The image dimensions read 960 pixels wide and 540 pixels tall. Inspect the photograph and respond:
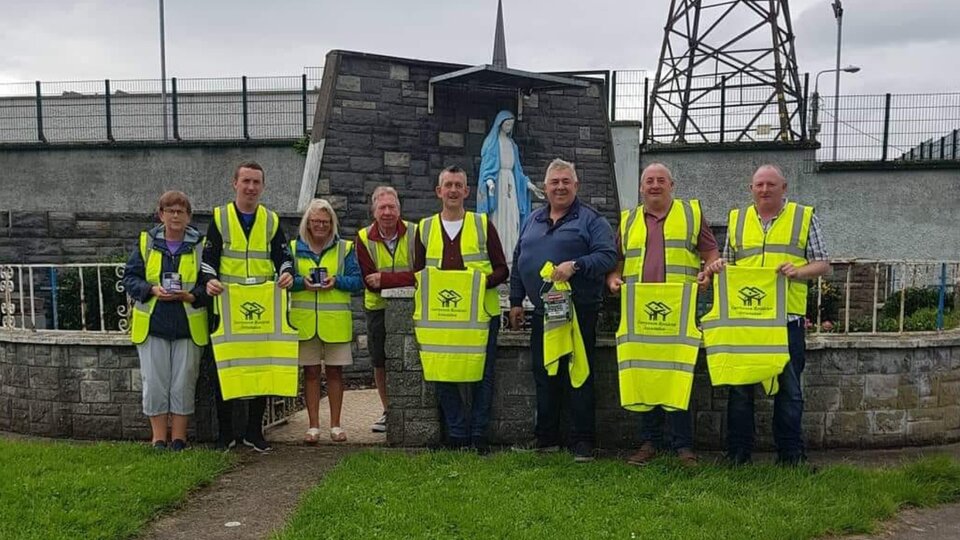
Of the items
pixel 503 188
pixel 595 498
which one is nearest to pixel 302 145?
pixel 503 188

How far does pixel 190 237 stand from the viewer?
5062 mm

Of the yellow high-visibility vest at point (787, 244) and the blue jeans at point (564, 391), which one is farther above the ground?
the yellow high-visibility vest at point (787, 244)

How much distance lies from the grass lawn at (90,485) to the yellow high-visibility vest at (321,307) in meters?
1.04

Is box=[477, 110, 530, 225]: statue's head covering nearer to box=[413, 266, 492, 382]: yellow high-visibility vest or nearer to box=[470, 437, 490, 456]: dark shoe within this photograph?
box=[413, 266, 492, 382]: yellow high-visibility vest

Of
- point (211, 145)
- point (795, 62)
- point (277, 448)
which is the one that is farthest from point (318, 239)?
point (795, 62)

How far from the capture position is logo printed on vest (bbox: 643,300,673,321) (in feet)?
15.1

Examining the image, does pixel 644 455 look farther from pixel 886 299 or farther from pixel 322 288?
pixel 886 299

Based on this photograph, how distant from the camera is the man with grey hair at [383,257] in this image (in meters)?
5.18

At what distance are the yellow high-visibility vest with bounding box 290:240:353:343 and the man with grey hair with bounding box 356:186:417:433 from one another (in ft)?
0.64

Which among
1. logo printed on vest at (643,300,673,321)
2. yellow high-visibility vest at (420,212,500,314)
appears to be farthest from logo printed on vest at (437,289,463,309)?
logo printed on vest at (643,300,673,321)

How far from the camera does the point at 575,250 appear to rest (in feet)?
15.3

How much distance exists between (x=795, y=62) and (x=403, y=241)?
36.7 ft

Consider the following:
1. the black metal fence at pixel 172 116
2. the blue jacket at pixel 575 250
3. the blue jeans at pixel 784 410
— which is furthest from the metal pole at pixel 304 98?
the blue jeans at pixel 784 410

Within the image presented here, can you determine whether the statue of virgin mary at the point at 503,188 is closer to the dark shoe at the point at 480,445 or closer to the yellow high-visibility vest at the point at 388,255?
the yellow high-visibility vest at the point at 388,255
